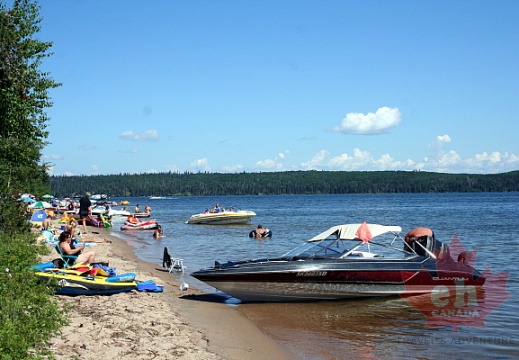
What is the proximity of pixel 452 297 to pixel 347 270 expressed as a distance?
8.87ft

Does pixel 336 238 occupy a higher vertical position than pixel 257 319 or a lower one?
higher

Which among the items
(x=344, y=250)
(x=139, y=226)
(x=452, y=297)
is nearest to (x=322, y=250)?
(x=344, y=250)

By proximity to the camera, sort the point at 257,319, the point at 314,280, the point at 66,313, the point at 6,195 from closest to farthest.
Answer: the point at 66,313
the point at 257,319
the point at 314,280
the point at 6,195

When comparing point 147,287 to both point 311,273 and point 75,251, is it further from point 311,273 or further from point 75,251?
point 311,273

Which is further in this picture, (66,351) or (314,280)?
(314,280)

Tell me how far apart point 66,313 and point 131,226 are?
3083cm

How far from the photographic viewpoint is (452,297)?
12.6 meters

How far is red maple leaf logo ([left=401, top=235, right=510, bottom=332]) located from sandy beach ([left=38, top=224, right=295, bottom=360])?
401 centimetres

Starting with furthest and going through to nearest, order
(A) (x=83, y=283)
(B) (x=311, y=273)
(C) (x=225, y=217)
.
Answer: (C) (x=225, y=217) < (B) (x=311, y=273) < (A) (x=83, y=283)

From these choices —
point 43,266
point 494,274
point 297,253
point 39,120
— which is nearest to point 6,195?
point 39,120

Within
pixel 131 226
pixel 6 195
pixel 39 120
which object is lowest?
pixel 131 226

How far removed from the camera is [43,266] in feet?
35.8

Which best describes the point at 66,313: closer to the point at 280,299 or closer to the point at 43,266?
the point at 43,266

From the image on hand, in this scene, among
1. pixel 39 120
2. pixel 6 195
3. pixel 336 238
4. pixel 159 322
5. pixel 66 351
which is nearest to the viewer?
pixel 66 351
